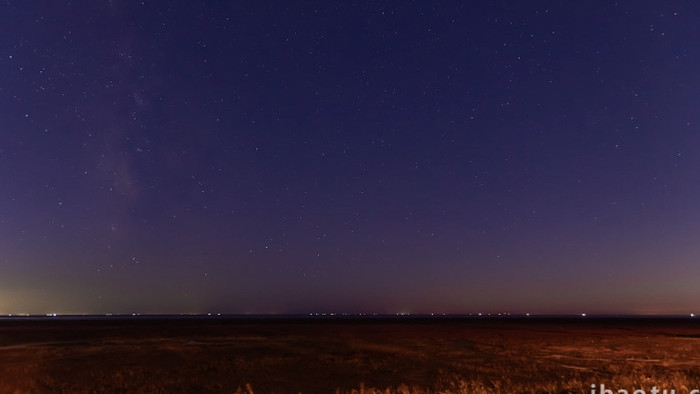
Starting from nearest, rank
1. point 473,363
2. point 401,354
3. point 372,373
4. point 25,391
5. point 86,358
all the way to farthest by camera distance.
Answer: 1. point 25,391
2. point 372,373
3. point 473,363
4. point 86,358
5. point 401,354

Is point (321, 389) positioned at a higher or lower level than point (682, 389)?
lower

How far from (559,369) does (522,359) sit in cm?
508

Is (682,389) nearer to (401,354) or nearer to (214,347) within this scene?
(401,354)

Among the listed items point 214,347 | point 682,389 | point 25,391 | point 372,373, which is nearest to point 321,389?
point 372,373

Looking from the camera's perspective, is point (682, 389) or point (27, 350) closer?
point (682, 389)

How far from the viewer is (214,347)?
40156mm

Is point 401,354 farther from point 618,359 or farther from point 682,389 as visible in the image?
point 682,389

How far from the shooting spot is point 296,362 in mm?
30422

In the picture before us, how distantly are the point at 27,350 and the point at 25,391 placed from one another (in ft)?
66.2

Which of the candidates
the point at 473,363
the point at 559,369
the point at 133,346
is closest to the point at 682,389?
the point at 559,369

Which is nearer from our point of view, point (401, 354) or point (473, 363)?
point (473, 363)

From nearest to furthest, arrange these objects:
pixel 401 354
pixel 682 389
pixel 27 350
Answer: pixel 682 389 → pixel 401 354 → pixel 27 350

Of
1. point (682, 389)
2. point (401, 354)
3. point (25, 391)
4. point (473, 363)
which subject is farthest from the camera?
point (401, 354)

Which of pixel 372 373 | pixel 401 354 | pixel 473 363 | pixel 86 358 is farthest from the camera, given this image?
pixel 401 354
